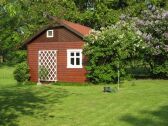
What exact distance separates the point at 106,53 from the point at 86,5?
76.4 ft

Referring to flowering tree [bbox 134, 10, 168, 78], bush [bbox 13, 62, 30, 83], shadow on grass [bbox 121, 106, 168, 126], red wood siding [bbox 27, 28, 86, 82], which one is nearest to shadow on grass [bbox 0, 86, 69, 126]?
shadow on grass [bbox 121, 106, 168, 126]

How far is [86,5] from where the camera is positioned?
1943 inches

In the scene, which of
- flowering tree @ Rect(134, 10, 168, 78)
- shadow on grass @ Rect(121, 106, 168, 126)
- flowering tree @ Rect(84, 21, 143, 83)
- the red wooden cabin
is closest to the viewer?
shadow on grass @ Rect(121, 106, 168, 126)

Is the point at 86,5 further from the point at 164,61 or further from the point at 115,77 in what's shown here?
the point at 115,77

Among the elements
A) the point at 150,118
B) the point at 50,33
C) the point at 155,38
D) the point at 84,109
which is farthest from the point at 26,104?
the point at 155,38

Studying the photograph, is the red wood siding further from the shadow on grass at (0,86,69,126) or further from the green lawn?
the green lawn

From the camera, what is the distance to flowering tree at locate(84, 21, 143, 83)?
88.0 ft

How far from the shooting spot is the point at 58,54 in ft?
94.9

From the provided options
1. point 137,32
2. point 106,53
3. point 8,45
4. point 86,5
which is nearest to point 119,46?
point 106,53

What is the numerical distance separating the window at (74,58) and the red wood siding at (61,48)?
214 millimetres

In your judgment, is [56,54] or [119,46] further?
[56,54]

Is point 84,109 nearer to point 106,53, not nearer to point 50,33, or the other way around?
point 106,53

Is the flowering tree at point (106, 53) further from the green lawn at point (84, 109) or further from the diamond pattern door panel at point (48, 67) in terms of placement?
the green lawn at point (84, 109)

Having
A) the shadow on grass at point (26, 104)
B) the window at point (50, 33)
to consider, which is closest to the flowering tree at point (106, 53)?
the window at point (50, 33)
